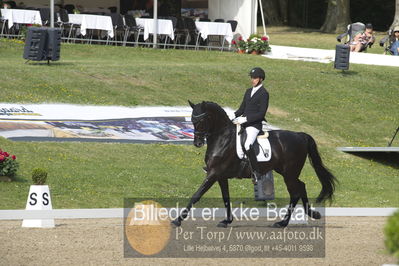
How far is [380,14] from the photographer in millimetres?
58469

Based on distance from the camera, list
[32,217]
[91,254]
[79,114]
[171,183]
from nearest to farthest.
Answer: [91,254] → [32,217] → [171,183] → [79,114]

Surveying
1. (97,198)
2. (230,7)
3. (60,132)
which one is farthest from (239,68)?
(97,198)

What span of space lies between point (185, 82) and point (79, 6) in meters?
13.5

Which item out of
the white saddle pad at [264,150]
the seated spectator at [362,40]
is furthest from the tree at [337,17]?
the white saddle pad at [264,150]

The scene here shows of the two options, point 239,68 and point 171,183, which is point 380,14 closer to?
point 239,68

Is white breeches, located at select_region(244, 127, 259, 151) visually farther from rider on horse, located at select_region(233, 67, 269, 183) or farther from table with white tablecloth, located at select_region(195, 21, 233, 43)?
table with white tablecloth, located at select_region(195, 21, 233, 43)

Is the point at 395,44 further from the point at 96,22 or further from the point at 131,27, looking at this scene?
the point at 96,22

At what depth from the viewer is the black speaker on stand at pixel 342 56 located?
32.8m

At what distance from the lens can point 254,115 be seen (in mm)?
14133

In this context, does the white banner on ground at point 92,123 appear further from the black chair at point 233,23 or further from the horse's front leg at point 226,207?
the black chair at point 233,23

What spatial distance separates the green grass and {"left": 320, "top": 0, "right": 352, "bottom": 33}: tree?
18501 millimetres

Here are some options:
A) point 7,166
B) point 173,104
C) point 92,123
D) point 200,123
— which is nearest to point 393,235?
point 200,123

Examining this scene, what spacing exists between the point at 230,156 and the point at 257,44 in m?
24.2

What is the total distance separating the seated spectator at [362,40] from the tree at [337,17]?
15.7 meters
